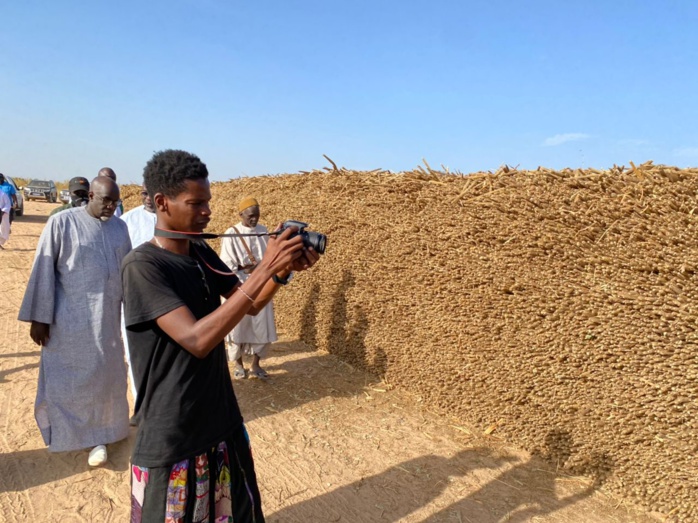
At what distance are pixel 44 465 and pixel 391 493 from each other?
2778mm

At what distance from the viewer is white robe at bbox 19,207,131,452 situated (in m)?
3.50

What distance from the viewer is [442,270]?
180 inches

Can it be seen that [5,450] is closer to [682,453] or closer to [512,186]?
[512,186]

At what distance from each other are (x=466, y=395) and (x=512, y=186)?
207cm

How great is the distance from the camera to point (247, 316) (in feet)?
18.4

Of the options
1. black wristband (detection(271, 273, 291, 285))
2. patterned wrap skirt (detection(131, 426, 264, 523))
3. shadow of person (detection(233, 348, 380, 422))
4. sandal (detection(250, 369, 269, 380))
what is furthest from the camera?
A: sandal (detection(250, 369, 269, 380))

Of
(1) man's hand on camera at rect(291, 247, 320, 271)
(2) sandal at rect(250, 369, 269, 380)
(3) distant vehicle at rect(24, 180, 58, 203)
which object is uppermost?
(3) distant vehicle at rect(24, 180, 58, 203)

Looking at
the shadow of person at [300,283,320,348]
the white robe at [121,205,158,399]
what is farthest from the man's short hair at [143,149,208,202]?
the shadow of person at [300,283,320,348]

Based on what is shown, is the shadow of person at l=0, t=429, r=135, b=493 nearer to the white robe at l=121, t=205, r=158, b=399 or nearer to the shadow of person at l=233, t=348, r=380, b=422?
the white robe at l=121, t=205, r=158, b=399

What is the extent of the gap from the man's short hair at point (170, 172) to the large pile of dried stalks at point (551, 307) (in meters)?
2.86

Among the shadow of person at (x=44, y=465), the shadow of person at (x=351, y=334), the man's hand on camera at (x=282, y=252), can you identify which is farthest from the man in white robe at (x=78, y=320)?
the shadow of person at (x=351, y=334)

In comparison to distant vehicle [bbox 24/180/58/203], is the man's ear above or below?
below

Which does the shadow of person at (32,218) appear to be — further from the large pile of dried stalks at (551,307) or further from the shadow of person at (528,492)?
the shadow of person at (528,492)

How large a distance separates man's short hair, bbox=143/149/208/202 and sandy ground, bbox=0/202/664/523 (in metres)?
2.57
